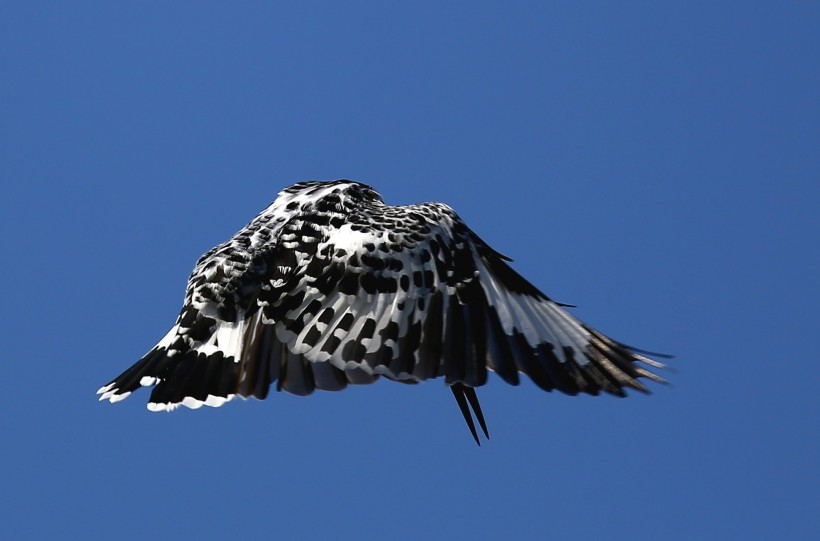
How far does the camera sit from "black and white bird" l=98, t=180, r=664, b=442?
7.40 meters

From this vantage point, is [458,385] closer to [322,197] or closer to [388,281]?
[388,281]

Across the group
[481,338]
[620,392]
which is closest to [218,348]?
[481,338]

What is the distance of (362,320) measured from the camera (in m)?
7.55

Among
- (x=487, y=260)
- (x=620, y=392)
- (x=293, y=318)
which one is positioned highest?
(x=487, y=260)

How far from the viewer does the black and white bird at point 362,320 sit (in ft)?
24.3

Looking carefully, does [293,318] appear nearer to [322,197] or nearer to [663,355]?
[322,197]

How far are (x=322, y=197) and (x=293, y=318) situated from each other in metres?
0.99

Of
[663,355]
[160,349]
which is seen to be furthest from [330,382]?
[663,355]

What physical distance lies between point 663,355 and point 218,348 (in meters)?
2.84

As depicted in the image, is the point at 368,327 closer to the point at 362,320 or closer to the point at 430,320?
the point at 362,320

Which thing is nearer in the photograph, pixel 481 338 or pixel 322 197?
pixel 481 338

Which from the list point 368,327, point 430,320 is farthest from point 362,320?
point 430,320

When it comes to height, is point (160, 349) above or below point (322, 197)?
below

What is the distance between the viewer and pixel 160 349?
802 centimetres
